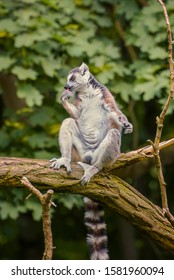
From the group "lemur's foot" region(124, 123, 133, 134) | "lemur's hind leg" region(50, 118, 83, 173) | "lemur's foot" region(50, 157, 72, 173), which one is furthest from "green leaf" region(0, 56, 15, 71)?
"lemur's foot" region(124, 123, 133, 134)

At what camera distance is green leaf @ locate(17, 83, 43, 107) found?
8781 mm

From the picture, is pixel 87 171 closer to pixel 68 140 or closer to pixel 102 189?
pixel 102 189

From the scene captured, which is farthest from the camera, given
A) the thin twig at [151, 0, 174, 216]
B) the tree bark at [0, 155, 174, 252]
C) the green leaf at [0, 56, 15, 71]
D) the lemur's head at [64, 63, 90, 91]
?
the green leaf at [0, 56, 15, 71]

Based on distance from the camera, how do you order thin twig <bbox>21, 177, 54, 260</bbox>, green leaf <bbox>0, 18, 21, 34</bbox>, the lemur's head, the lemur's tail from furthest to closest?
green leaf <bbox>0, 18, 21, 34</bbox>, the lemur's head, the lemur's tail, thin twig <bbox>21, 177, 54, 260</bbox>

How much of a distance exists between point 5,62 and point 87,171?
2998 mm

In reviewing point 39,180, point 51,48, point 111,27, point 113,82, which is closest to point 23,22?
point 51,48

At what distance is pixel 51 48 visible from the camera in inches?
363

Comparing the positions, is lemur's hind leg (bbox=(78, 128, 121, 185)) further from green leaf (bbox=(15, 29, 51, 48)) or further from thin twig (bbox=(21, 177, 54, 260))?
green leaf (bbox=(15, 29, 51, 48))

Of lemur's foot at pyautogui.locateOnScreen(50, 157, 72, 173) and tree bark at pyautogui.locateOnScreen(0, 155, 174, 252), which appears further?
lemur's foot at pyautogui.locateOnScreen(50, 157, 72, 173)

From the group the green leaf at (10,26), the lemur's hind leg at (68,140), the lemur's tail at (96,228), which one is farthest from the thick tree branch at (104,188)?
the green leaf at (10,26)

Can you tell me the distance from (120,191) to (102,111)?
86 cm

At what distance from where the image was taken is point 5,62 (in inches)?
353

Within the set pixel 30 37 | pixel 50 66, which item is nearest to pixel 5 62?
pixel 30 37
